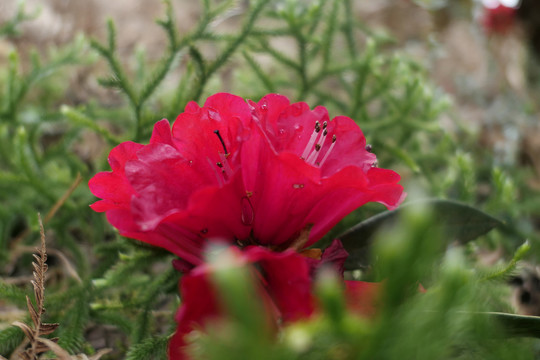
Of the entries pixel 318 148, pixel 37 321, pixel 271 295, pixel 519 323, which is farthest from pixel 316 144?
pixel 37 321

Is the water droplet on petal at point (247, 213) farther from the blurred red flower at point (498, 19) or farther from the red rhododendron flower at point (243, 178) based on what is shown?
the blurred red flower at point (498, 19)

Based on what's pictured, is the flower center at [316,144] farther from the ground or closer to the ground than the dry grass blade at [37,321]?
farther from the ground

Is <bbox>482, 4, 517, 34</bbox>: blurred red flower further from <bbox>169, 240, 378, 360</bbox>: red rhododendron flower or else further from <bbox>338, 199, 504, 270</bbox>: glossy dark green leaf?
<bbox>169, 240, 378, 360</bbox>: red rhododendron flower

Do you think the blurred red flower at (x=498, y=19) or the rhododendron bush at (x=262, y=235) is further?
the blurred red flower at (x=498, y=19)

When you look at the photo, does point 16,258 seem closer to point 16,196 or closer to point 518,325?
point 16,196

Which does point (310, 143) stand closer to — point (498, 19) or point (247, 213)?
point (247, 213)

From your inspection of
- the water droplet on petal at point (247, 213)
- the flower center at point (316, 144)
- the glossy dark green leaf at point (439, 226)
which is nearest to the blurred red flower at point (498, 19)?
the glossy dark green leaf at point (439, 226)

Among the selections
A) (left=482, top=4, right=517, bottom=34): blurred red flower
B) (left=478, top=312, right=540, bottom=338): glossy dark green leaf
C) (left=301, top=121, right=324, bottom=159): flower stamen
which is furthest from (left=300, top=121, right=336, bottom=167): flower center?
(left=482, top=4, right=517, bottom=34): blurred red flower
